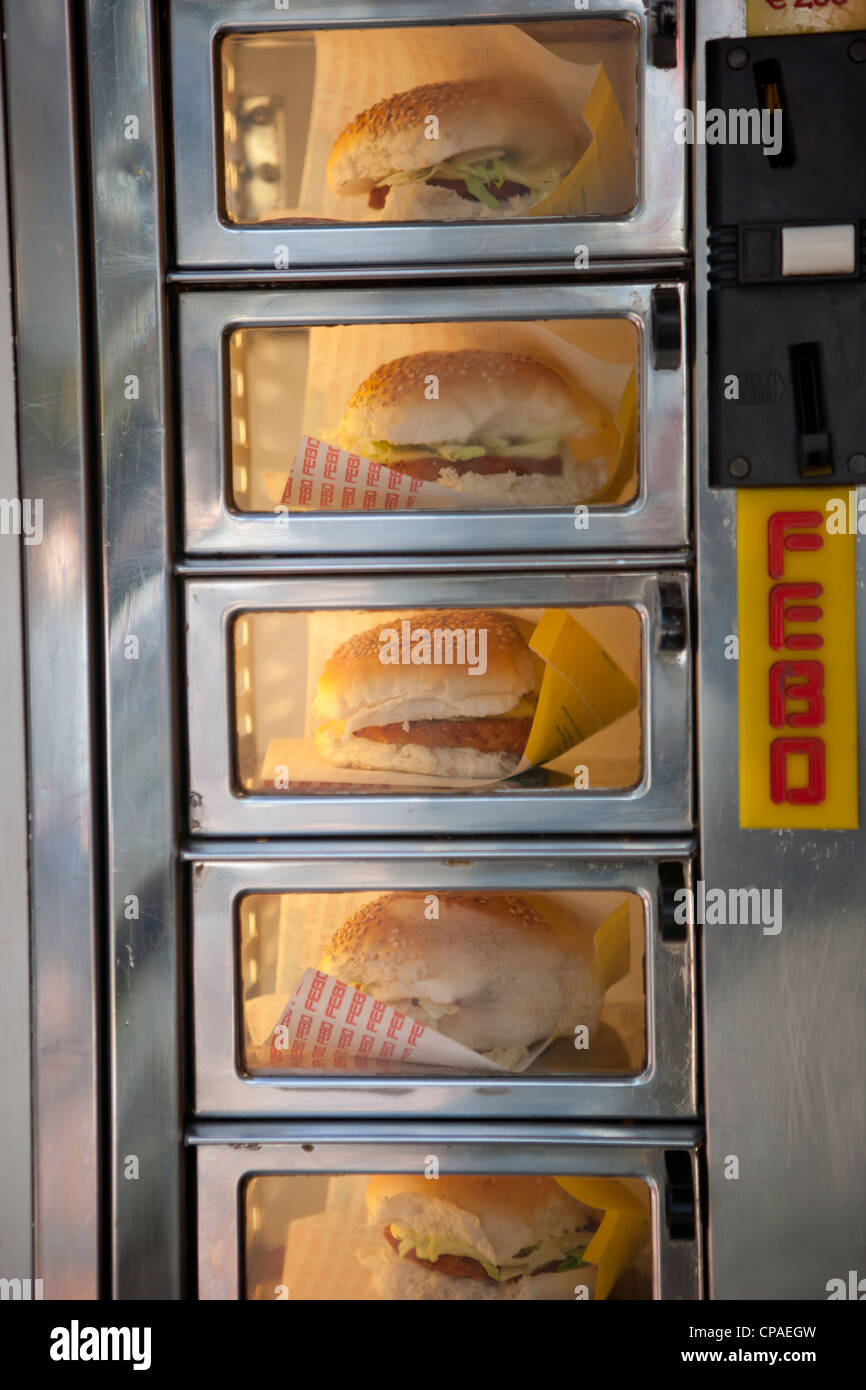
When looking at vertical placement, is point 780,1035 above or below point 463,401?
below

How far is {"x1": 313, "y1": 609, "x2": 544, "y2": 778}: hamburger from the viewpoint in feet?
4.71

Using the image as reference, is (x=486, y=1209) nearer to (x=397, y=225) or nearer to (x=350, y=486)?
(x=350, y=486)

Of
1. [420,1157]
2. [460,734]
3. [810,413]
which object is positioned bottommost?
[420,1157]

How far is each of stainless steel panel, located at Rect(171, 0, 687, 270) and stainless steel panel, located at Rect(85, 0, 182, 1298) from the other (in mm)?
58

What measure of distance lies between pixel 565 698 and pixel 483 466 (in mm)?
371

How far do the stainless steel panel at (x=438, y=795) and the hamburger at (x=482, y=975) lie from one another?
0.16 meters

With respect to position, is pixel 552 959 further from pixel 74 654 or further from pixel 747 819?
pixel 74 654

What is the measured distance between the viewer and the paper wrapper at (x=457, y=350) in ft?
4.70

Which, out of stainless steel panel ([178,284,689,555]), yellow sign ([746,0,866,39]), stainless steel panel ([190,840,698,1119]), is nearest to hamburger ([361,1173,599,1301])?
stainless steel panel ([190,840,698,1119])

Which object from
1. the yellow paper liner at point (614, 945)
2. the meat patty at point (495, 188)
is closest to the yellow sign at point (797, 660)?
the yellow paper liner at point (614, 945)

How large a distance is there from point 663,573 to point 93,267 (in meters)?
0.95

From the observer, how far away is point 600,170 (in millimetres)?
1405
